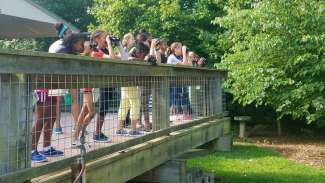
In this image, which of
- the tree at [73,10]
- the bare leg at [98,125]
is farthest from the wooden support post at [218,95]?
the tree at [73,10]

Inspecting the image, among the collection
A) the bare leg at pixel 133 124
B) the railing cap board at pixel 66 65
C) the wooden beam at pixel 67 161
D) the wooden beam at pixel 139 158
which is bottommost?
the wooden beam at pixel 139 158

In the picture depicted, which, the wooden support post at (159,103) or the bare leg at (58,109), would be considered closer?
the bare leg at (58,109)

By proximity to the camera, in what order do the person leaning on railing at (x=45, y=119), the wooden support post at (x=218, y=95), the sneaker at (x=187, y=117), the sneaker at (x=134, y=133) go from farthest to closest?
1. the wooden support post at (x=218, y=95)
2. the sneaker at (x=187, y=117)
3. the sneaker at (x=134, y=133)
4. the person leaning on railing at (x=45, y=119)

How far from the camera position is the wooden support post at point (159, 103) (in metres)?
6.29

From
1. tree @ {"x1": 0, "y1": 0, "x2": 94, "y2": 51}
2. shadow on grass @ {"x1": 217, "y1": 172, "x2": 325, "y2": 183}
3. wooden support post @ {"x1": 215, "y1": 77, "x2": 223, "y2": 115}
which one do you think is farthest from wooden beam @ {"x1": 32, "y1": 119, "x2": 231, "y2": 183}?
tree @ {"x1": 0, "y1": 0, "x2": 94, "y2": 51}

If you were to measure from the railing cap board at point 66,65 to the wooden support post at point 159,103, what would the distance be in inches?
6.0

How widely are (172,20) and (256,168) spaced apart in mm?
7161

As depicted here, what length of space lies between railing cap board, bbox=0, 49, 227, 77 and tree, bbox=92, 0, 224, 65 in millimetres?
10353

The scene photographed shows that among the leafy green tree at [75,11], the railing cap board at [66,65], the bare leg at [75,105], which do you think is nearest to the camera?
the railing cap board at [66,65]

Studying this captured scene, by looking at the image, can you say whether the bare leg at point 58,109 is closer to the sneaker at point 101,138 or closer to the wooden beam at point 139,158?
the sneaker at point 101,138

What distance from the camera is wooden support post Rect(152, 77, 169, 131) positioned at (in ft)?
20.6

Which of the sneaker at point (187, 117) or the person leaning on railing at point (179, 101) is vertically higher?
the person leaning on railing at point (179, 101)

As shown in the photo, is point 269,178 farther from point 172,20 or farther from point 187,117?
point 172,20

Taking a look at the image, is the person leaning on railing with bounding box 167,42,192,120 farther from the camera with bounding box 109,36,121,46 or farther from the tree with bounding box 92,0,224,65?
the tree with bounding box 92,0,224,65
